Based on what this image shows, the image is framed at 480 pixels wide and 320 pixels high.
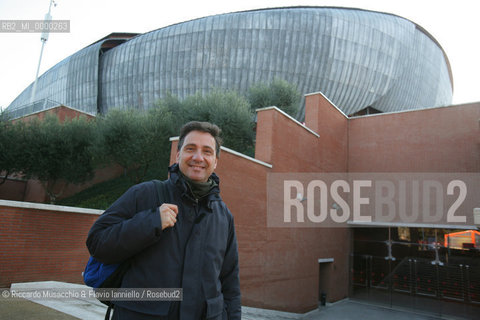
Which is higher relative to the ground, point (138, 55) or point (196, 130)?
point (138, 55)

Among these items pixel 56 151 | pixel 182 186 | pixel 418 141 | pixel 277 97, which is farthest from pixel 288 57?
pixel 182 186

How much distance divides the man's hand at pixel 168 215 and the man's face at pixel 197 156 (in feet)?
0.98

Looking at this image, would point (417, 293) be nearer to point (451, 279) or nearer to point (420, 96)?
point (451, 279)

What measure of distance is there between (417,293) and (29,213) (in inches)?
661

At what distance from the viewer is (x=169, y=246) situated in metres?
1.66

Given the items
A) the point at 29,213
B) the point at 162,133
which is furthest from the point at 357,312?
the point at 29,213

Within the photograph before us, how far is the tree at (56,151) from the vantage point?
594 inches

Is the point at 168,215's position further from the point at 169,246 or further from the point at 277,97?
the point at 277,97

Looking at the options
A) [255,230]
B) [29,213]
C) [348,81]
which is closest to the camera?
[29,213]

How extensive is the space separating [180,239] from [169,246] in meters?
0.08

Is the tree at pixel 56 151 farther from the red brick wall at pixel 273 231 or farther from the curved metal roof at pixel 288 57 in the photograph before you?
the curved metal roof at pixel 288 57

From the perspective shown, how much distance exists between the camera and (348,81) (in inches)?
1109

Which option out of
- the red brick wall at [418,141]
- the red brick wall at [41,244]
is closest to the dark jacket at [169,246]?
the red brick wall at [41,244]

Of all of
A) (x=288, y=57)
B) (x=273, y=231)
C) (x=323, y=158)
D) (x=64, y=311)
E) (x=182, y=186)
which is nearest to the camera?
(x=182, y=186)
